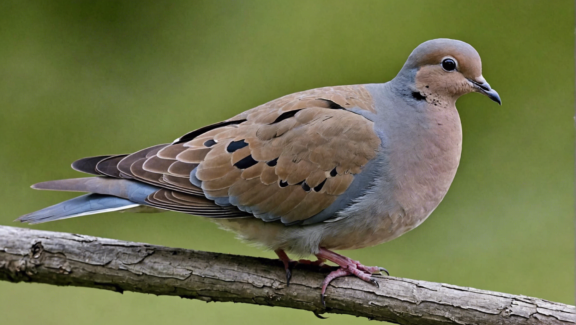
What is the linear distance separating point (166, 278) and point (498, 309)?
117 centimetres

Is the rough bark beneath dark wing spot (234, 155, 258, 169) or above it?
beneath

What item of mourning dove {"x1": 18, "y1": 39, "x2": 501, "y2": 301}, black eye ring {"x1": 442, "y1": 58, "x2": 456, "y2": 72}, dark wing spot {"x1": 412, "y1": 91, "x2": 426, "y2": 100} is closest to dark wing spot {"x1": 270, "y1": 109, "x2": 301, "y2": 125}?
mourning dove {"x1": 18, "y1": 39, "x2": 501, "y2": 301}

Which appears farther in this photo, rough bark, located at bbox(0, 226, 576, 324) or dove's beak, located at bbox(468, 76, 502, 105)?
dove's beak, located at bbox(468, 76, 502, 105)

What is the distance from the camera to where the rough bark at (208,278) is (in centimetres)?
226

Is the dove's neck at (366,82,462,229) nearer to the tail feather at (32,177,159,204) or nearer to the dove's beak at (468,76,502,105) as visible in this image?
the dove's beak at (468,76,502,105)

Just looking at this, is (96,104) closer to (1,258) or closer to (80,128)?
(80,128)

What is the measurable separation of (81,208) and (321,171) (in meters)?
0.87

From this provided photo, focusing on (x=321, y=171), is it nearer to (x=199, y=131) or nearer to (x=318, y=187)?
(x=318, y=187)

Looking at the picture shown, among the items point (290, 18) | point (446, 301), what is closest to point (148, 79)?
point (290, 18)

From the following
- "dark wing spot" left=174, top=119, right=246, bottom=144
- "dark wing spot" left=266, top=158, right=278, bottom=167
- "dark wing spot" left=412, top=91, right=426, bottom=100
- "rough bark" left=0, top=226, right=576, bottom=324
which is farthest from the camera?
"dark wing spot" left=174, top=119, right=246, bottom=144

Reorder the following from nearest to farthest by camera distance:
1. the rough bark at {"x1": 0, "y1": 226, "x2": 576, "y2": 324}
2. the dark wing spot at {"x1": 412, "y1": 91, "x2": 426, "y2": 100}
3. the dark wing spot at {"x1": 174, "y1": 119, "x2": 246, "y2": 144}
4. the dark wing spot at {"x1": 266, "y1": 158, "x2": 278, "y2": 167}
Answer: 1. the rough bark at {"x1": 0, "y1": 226, "x2": 576, "y2": 324}
2. the dark wing spot at {"x1": 266, "y1": 158, "x2": 278, "y2": 167}
3. the dark wing spot at {"x1": 412, "y1": 91, "x2": 426, "y2": 100}
4. the dark wing spot at {"x1": 174, "y1": 119, "x2": 246, "y2": 144}

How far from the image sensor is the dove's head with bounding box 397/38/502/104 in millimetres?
2416

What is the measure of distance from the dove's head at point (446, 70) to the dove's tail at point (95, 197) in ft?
3.54

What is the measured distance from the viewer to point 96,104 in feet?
13.4
